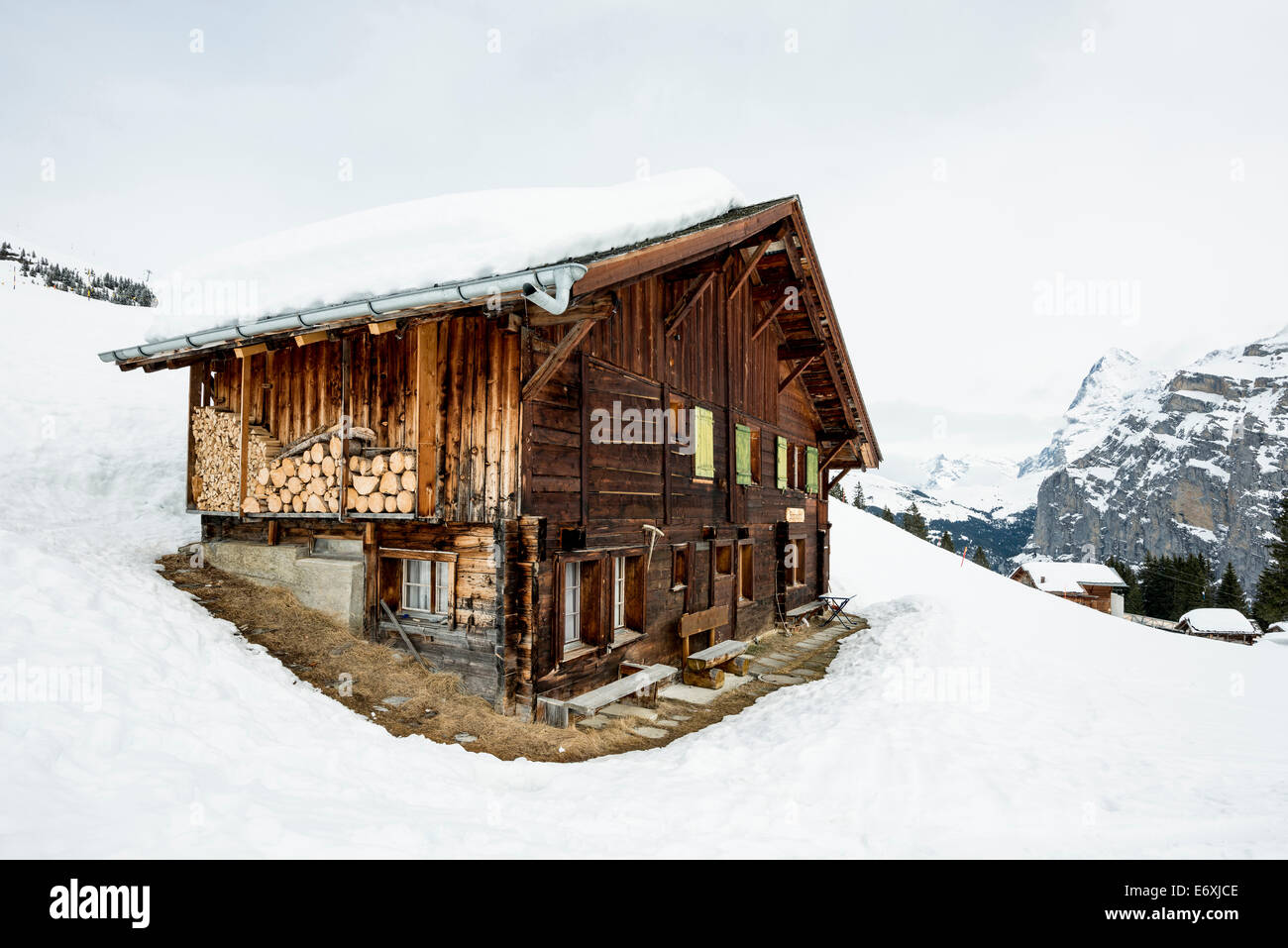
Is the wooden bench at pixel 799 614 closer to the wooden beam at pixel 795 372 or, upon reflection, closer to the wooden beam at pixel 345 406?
the wooden beam at pixel 795 372

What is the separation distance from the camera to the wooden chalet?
299 inches

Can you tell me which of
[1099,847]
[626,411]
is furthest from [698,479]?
[1099,847]

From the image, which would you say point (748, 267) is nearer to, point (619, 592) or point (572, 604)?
point (619, 592)

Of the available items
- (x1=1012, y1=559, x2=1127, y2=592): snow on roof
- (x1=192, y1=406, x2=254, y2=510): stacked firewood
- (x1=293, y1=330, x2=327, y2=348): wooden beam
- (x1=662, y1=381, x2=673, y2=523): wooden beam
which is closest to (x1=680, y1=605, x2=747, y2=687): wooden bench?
(x1=662, y1=381, x2=673, y2=523): wooden beam

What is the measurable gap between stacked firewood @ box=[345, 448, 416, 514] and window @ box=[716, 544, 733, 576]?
7065mm

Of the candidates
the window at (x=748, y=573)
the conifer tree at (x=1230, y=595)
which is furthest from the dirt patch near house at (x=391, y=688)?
the conifer tree at (x=1230, y=595)

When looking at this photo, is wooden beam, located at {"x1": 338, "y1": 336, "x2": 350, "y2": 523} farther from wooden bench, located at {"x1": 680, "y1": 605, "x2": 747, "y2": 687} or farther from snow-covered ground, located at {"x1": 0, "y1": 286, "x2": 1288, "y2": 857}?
wooden bench, located at {"x1": 680, "y1": 605, "x2": 747, "y2": 687}

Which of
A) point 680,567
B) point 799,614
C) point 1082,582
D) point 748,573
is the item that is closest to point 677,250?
point 680,567

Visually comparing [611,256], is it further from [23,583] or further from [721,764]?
[23,583]

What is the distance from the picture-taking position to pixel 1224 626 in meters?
43.9

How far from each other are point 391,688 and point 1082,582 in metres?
63.9
